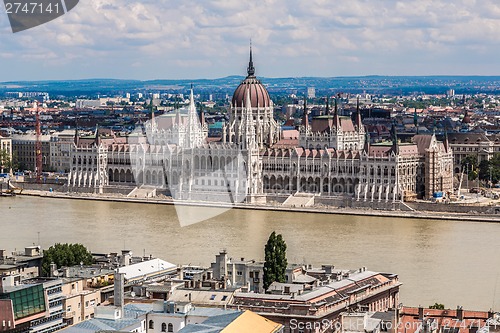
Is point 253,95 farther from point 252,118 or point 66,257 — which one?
point 66,257

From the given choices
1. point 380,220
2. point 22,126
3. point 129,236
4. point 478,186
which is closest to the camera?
point 129,236

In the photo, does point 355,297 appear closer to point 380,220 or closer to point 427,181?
point 380,220

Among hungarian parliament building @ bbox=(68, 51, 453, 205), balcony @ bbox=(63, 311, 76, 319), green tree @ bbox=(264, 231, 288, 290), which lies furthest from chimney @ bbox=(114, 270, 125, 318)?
hungarian parliament building @ bbox=(68, 51, 453, 205)

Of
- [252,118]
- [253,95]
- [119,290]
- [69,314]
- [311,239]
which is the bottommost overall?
[311,239]

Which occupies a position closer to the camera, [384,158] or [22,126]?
[384,158]

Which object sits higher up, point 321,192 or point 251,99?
point 251,99

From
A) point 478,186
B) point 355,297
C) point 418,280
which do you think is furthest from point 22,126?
point 355,297

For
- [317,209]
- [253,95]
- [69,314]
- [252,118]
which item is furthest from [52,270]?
[253,95]
